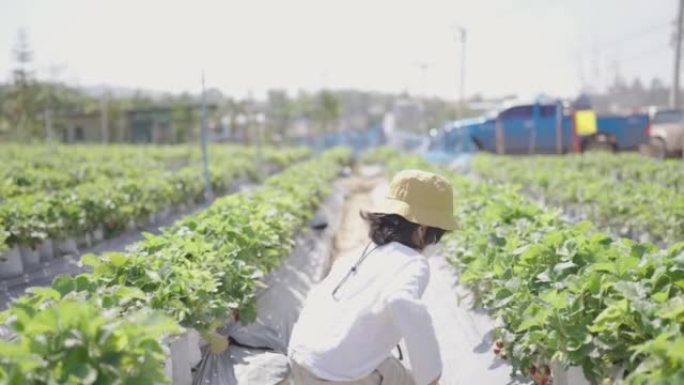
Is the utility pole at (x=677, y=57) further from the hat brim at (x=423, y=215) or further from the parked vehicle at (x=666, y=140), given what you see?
the hat brim at (x=423, y=215)

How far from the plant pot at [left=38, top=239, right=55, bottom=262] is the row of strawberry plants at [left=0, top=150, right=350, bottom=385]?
2246 mm

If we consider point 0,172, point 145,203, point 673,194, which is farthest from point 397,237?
point 0,172

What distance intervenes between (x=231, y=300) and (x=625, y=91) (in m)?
62.0

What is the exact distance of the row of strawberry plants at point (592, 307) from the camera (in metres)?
2.06

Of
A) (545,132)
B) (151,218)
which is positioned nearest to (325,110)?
(545,132)

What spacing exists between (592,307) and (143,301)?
1.99 meters

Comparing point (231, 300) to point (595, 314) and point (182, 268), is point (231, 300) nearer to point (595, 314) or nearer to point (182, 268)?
point (182, 268)

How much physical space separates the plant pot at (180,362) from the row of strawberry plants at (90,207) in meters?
3.64

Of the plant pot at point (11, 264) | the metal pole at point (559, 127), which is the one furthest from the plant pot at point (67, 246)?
the metal pole at point (559, 127)

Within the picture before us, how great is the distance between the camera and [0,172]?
10.5 metres

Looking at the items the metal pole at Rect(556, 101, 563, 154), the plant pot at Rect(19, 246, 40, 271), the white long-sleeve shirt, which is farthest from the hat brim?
the metal pole at Rect(556, 101, 563, 154)

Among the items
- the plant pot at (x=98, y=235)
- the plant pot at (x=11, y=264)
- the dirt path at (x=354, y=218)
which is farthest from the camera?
the dirt path at (x=354, y=218)

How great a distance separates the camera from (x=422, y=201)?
2.38 m

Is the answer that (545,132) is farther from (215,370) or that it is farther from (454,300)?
(215,370)
